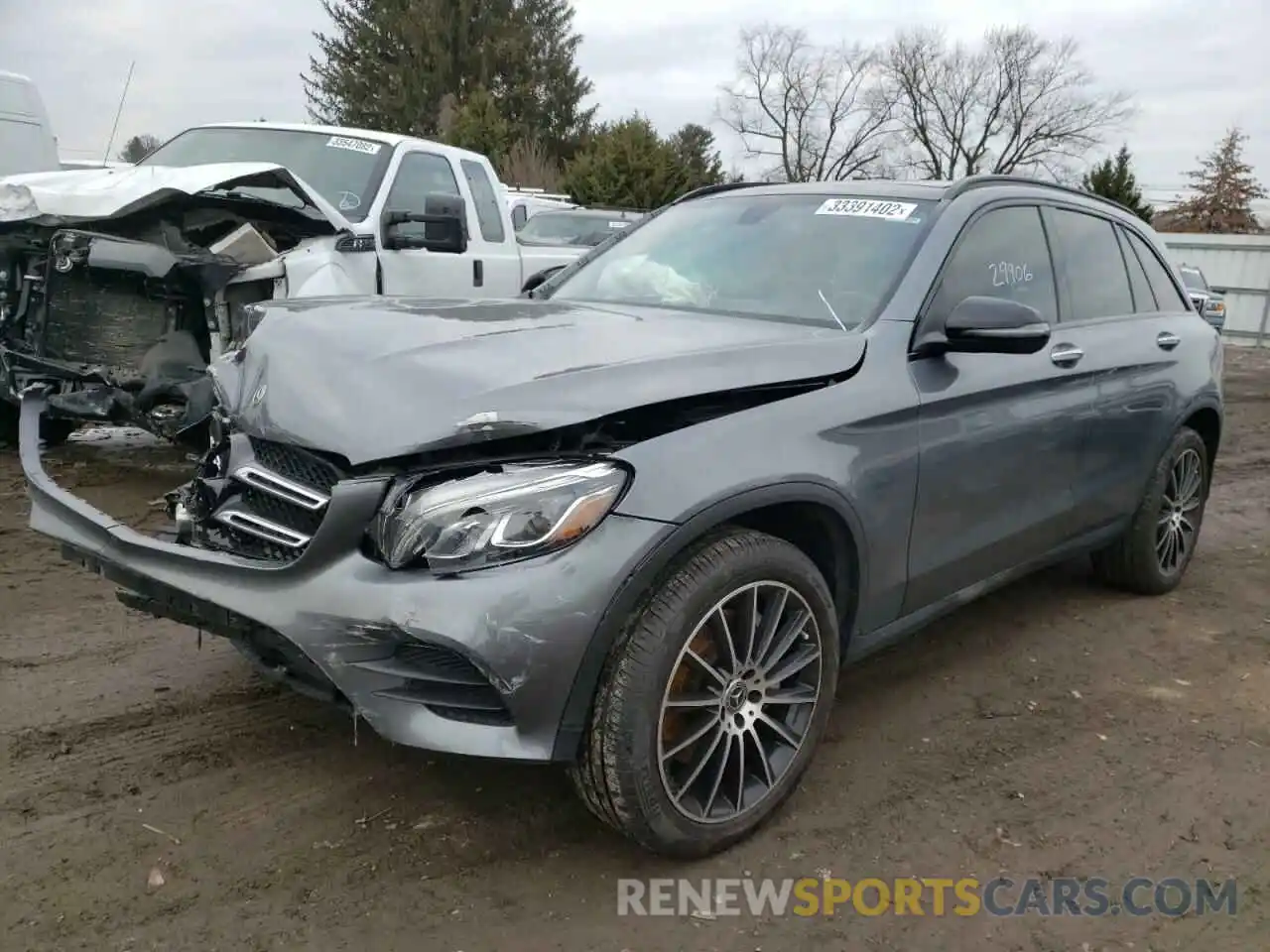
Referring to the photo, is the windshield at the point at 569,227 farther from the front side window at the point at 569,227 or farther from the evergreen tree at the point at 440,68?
the evergreen tree at the point at 440,68

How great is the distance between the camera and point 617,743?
7.86ft

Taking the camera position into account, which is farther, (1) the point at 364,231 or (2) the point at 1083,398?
(1) the point at 364,231

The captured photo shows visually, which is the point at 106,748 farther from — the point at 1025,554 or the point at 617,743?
the point at 1025,554

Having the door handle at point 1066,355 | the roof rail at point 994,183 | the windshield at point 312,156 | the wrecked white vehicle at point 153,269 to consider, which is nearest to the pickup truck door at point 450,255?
the windshield at point 312,156

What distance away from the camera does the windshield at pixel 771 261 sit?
335 cm

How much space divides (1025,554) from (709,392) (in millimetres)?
1789

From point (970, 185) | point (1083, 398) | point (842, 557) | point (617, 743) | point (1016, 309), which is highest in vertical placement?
point (970, 185)

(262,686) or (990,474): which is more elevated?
(990,474)

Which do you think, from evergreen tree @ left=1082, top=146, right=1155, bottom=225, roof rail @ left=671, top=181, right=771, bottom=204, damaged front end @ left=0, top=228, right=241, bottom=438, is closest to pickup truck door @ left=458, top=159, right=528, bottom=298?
damaged front end @ left=0, top=228, right=241, bottom=438

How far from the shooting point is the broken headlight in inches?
90.2

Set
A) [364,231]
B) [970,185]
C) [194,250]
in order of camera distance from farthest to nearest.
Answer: [364,231] → [194,250] → [970,185]

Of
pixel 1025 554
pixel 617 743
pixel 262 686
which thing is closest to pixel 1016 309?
pixel 1025 554

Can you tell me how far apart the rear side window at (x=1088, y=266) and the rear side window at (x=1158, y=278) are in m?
0.23

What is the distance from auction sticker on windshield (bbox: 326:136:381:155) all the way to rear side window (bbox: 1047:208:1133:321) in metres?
4.32
